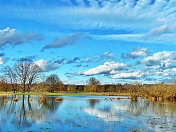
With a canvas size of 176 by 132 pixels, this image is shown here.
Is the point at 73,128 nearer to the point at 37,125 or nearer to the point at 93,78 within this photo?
the point at 37,125

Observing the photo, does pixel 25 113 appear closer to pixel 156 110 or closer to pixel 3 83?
pixel 156 110

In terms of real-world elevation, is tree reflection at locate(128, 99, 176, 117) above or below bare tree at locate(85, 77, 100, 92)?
below

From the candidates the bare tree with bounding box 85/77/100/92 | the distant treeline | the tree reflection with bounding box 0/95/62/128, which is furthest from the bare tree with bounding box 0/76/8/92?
the tree reflection with bounding box 0/95/62/128

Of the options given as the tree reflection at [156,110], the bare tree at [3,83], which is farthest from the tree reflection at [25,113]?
the bare tree at [3,83]

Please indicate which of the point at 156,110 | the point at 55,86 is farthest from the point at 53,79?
the point at 156,110

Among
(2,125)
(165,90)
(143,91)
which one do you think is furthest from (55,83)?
(2,125)

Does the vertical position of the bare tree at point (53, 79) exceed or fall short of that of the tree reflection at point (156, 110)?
it exceeds it

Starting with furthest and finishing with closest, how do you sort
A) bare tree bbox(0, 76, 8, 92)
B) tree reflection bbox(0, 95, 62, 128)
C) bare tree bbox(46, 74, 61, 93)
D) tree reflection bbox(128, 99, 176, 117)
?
bare tree bbox(46, 74, 61, 93), bare tree bbox(0, 76, 8, 92), tree reflection bbox(128, 99, 176, 117), tree reflection bbox(0, 95, 62, 128)

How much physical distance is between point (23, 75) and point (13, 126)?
187ft

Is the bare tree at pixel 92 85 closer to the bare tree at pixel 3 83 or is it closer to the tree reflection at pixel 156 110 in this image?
the bare tree at pixel 3 83

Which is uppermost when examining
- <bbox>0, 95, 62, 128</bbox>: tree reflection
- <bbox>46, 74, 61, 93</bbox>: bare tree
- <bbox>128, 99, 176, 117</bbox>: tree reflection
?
<bbox>46, 74, 61, 93</bbox>: bare tree

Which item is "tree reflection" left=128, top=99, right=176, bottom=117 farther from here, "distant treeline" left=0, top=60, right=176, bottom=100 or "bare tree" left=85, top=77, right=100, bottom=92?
"bare tree" left=85, top=77, right=100, bottom=92

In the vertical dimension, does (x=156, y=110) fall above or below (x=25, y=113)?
below

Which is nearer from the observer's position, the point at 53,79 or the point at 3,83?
the point at 3,83
